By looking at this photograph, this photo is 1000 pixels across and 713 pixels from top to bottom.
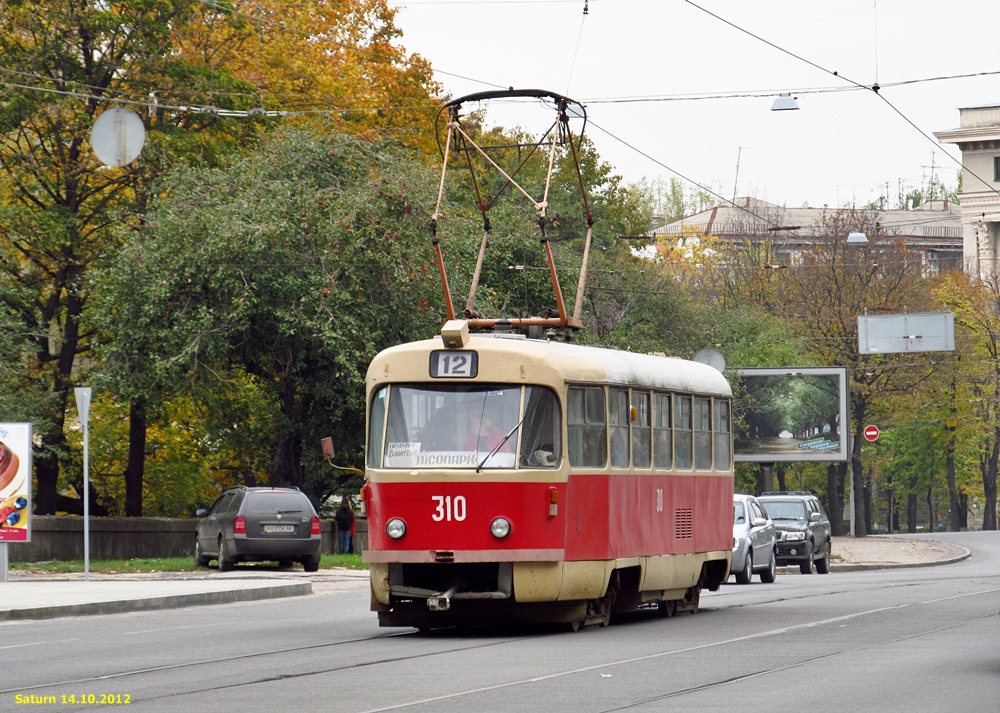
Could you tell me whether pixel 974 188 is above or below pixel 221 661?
above

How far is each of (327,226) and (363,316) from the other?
6.53ft

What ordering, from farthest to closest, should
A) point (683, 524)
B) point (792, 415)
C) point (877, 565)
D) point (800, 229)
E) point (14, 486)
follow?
1. point (800, 229)
2. point (792, 415)
3. point (877, 565)
4. point (14, 486)
5. point (683, 524)

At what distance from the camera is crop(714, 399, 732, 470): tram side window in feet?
67.0

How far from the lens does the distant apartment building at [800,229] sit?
277 ft

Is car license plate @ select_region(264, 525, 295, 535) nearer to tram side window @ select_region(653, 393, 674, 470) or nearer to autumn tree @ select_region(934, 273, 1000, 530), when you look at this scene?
tram side window @ select_region(653, 393, 674, 470)

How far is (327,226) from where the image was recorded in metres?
34.7

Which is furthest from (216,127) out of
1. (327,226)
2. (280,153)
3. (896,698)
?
(896,698)

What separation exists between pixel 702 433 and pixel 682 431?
694mm

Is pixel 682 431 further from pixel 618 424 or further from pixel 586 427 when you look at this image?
pixel 586 427

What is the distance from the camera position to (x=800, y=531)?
35.4m

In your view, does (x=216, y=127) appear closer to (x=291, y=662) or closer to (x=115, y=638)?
Result: (x=115, y=638)

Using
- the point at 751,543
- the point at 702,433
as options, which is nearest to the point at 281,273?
the point at 751,543

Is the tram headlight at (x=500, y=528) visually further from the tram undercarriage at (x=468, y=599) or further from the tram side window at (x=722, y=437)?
the tram side window at (x=722, y=437)

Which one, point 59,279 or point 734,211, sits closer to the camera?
point 59,279
